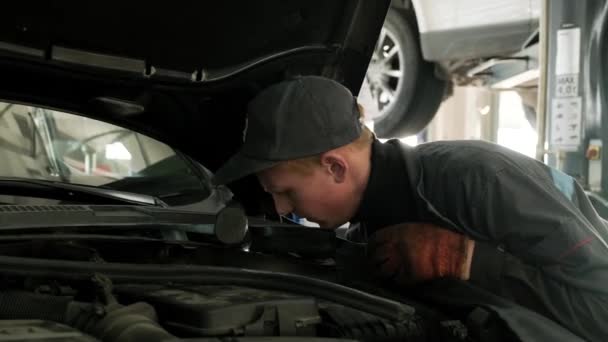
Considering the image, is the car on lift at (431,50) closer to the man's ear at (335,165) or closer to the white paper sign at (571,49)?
the white paper sign at (571,49)

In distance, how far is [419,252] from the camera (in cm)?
128

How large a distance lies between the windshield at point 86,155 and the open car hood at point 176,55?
0.03 m

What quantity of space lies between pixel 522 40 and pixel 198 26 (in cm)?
208

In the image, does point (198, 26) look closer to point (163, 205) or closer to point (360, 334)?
point (163, 205)

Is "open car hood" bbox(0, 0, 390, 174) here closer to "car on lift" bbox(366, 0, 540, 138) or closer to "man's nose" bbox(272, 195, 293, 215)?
"man's nose" bbox(272, 195, 293, 215)

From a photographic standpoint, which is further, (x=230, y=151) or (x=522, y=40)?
(x=522, y=40)

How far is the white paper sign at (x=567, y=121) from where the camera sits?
8.44 feet

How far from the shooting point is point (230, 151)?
1696mm

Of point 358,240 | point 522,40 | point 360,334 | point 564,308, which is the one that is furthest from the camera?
point 522,40

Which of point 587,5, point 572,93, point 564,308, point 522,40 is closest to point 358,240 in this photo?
point 564,308

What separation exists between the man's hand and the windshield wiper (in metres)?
0.54

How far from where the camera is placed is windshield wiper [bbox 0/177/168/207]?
139cm

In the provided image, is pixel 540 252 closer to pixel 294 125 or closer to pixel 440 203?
pixel 440 203

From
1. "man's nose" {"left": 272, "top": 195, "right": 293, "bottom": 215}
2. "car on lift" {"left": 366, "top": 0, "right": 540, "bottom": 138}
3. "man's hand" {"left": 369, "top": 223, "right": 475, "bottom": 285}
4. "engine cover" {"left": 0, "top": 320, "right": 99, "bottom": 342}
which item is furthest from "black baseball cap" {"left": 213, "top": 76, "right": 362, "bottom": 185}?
"car on lift" {"left": 366, "top": 0, "right": 540, "bottom": 138}
